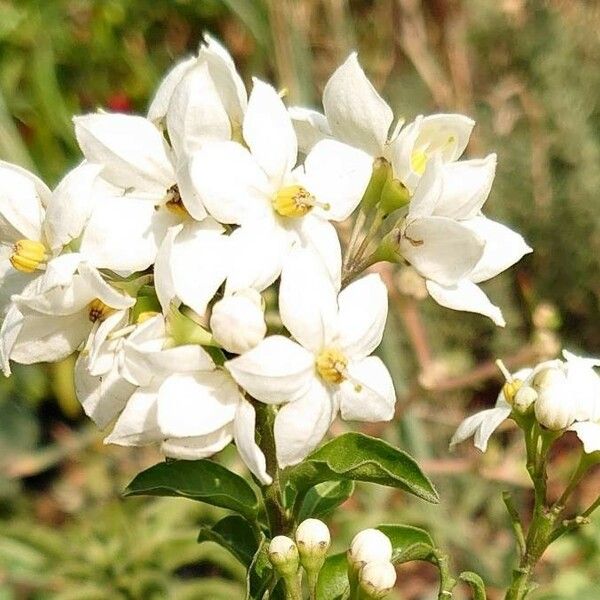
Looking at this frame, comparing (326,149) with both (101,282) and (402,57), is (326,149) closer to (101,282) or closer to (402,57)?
(101,282)

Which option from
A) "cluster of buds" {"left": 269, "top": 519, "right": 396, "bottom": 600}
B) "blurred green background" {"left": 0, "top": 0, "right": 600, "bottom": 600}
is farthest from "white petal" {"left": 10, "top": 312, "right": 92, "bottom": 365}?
"blurred green background" {"left": 0, "top": 0, "right": 600, "bottom": 600}

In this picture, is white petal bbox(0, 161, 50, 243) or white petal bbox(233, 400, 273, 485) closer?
white petal bbox(233, 400, 273, 485)

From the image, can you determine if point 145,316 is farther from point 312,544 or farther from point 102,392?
point 312,544

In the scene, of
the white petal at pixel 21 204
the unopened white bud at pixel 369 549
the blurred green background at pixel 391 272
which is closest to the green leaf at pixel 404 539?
the unopened white bud at pixel 369 549

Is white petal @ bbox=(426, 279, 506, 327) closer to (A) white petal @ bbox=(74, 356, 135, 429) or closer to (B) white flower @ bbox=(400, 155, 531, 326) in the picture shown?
(B) white flower @ bbox=(400, 155, 531, 326)

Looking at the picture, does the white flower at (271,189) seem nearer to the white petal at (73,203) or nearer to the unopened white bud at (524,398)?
the white petal at (73,203)

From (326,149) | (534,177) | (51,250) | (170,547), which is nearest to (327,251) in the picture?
(326,149)
